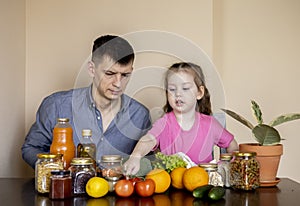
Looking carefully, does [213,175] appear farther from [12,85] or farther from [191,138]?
[12,85]

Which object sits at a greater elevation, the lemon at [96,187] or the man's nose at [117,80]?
the man's nose at [117,80]

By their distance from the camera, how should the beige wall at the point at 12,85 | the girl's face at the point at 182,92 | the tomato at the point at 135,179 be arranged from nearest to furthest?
the tomato at the point at 135,179 → the girl's face at the point at 182,92 → the beige wall at the point at 12,85

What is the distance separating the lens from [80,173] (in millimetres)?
1366

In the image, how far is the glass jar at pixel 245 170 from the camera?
4.59 feet

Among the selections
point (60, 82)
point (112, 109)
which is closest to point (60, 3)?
point (60, 82)

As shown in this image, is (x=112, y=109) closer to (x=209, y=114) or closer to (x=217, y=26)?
(x=209, y=114)

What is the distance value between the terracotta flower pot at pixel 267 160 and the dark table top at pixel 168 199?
0.04 meters

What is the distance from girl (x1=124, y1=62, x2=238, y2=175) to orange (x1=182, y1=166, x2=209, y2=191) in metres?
0.39

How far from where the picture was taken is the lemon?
1.31 m

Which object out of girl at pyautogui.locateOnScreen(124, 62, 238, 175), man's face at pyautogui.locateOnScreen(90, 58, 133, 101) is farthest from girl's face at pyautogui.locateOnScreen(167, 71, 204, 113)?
man's face at pyautogui.locateOnScreen(90, 58, 133, 101)

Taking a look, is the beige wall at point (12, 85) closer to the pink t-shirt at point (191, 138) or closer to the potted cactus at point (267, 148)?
the pink t-shirt at point (191, 138)

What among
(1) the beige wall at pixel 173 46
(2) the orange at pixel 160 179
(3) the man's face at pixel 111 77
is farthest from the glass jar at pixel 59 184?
(1) the beige wall at pixel 173 46

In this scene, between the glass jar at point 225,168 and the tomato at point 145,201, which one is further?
the glass jar at point 225,168

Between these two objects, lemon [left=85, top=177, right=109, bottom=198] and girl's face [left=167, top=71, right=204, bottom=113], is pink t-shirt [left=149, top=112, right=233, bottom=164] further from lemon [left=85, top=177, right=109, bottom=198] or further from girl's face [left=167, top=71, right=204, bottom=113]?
lemon [left=85, top=177, right=109, bottom=198]
